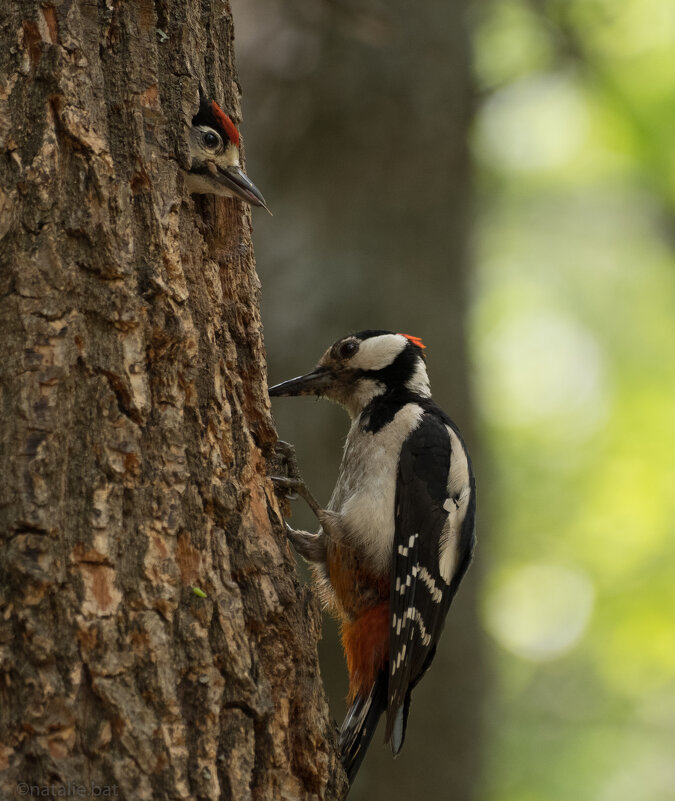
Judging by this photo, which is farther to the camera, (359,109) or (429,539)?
(359,109)

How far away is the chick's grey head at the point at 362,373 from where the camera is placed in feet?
11.2

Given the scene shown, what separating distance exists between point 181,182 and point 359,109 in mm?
1903

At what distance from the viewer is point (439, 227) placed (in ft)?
12.9

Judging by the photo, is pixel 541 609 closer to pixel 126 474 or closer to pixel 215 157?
pixel 215 157

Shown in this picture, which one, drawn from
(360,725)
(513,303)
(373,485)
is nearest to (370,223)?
(373,485)

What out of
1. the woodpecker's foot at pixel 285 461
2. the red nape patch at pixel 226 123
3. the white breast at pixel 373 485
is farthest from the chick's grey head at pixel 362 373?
the red nape patch at pixel 226 123

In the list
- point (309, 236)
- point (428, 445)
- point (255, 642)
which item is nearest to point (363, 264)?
point (309, 236)

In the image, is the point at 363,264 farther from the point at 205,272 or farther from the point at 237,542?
the point at 237,542

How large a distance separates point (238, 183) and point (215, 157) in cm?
11

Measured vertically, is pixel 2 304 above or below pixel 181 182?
below

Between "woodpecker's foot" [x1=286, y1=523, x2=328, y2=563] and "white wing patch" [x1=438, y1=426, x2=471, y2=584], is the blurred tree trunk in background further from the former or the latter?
"white wing patch" [x1=438, y1=426, x2=471, y2=584]

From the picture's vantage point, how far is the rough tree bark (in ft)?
5.32

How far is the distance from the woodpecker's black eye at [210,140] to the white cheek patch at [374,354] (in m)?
1.28

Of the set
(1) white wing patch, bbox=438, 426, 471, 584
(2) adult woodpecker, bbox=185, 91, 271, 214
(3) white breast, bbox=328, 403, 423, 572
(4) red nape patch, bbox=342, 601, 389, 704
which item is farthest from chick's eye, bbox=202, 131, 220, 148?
(4) red nape patch, bbox=342, 601, 389, 704
